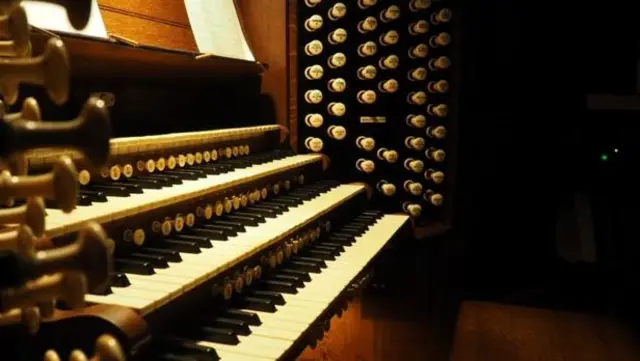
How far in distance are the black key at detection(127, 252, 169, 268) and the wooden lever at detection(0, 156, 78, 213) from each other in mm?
691

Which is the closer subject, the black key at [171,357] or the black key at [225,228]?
the black key at [171,357]

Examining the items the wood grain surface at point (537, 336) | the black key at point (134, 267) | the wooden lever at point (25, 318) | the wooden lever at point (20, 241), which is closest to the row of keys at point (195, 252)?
the black key at point (134, 267)

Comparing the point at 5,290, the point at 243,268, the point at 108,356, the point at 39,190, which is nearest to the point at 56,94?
the point at 39,190

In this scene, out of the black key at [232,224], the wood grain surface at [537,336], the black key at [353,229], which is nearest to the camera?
the black key at [232,224]

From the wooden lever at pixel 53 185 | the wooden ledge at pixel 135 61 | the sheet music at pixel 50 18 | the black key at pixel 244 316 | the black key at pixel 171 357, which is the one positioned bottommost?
the black key at pixel 171 357

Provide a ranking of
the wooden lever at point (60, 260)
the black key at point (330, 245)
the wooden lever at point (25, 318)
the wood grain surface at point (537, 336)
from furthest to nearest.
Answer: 1. the wood grain surface at point (537, 336)
2. the black key at point (330, 245)
3. the wooden lever at point (25, 318)
4. the wooden lever at point (60, 260)

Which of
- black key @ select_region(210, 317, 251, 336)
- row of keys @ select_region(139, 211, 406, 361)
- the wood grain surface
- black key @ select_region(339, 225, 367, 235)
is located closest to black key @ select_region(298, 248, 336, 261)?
row of keys @ select_region(139, 211, 406, 361)

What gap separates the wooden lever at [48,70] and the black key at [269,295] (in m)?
1.06

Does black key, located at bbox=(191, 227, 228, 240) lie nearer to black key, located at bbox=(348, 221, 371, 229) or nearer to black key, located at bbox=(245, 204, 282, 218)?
black key, located at bbox=(245, 204, 282, 218)

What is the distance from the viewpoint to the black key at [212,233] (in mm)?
1788

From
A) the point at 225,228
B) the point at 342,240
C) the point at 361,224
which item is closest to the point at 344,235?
the point at 342,240

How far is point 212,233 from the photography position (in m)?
1.81

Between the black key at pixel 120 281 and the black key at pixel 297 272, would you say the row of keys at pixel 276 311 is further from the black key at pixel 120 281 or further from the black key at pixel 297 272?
the black key at pixel 120 281

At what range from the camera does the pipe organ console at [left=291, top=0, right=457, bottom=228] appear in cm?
303
